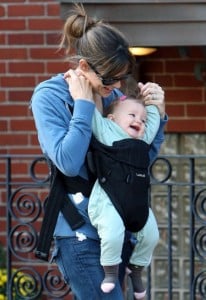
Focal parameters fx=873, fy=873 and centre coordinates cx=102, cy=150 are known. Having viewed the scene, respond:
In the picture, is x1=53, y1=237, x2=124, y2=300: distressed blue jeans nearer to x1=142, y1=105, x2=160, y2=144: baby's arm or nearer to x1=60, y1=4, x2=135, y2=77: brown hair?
x1=142, y1=105, x2=160, y2=144: baby's arm

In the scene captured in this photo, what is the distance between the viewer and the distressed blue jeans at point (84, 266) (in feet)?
9.97

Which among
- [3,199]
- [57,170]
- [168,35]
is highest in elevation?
[168,35]

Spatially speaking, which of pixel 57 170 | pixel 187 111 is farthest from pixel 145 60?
pixel 57 170

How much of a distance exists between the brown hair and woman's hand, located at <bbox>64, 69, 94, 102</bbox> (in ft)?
0.22

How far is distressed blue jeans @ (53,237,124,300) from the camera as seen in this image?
304cm

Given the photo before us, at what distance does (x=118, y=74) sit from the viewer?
3.04 metres

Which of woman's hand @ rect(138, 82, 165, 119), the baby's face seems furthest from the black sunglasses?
woman's hand @ rect(138, 82, 165, 119)

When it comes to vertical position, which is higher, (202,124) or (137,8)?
(137,8)

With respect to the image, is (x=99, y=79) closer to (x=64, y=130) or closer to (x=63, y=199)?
(x=64, y=130)

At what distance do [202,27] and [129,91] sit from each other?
206 cm

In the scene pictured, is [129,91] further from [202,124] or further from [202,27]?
[202,124]

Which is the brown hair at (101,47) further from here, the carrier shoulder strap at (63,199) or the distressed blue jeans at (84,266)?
the distressed blue jeans at (84,266)

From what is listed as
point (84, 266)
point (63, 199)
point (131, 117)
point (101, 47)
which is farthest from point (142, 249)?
point (101, 47)

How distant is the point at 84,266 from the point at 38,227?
105 inches
